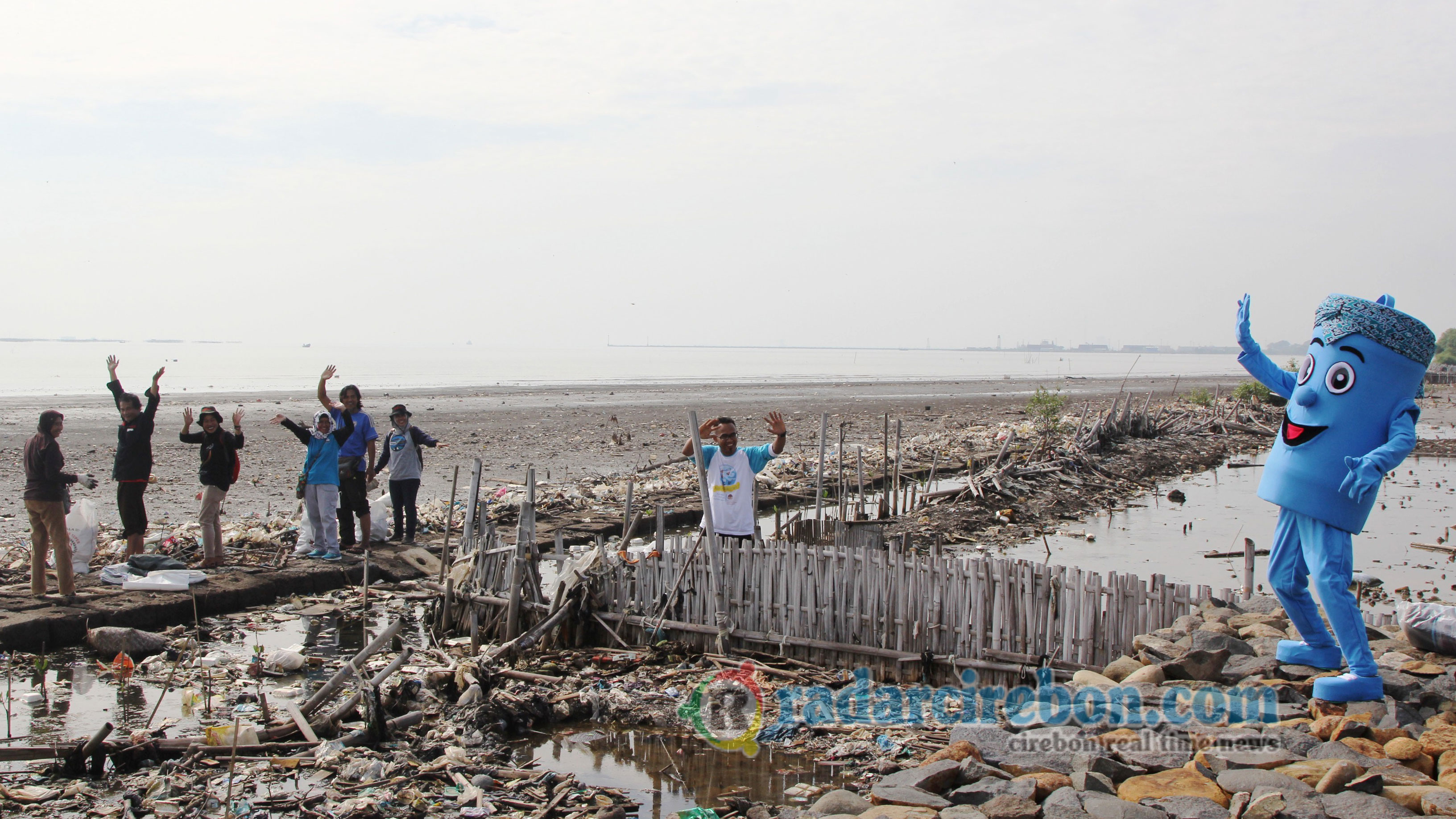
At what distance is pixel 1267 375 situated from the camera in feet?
17.7

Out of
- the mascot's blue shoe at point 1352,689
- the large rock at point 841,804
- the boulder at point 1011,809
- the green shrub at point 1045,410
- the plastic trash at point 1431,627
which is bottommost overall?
the large rock at point 841,804

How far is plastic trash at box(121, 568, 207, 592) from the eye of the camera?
8.58 metres

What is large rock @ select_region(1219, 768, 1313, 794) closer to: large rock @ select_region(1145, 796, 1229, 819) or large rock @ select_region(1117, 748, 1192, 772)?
large rock @ select_region(1145, 796, 1229, 819)

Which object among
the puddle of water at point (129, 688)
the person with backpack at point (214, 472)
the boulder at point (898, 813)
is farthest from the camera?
the person with backpack at point (214, 472)

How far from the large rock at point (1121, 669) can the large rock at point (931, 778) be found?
5.22ft

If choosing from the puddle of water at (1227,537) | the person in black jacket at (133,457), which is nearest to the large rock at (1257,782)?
the puddle of water at (1227,537)

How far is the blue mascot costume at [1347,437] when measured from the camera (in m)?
4.75

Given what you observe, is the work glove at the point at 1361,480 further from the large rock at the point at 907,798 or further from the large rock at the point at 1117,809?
the large rock at the point at 907,798

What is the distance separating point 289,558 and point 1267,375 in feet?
29.6

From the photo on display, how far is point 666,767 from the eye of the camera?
546 cm

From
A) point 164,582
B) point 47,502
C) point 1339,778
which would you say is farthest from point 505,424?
point 1339,778

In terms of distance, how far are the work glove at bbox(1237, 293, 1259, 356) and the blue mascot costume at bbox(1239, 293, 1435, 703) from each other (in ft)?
1.17

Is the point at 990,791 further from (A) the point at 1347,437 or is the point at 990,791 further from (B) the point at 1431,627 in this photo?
(B) the point at 1431,627

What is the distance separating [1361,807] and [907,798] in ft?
5.72
